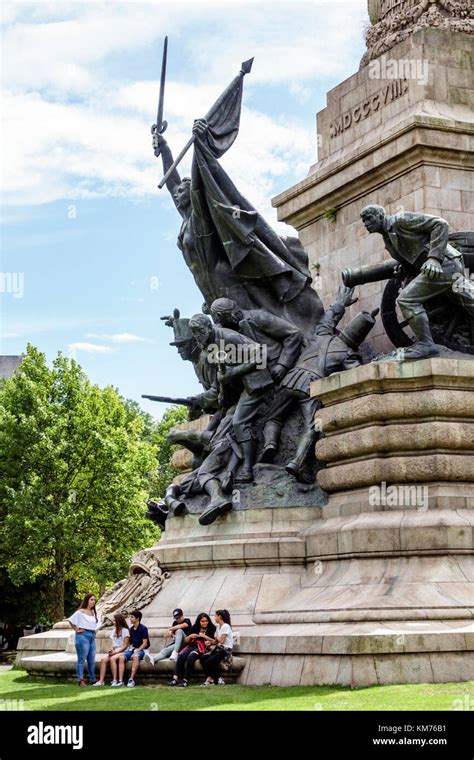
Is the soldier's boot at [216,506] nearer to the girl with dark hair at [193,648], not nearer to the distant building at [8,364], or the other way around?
the girl with dark hair at [193,648]

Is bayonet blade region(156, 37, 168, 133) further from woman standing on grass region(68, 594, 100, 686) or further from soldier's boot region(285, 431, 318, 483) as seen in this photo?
woman standing on grass region(68, 594, 100, 686)

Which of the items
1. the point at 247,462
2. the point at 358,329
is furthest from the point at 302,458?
the point at 358,329

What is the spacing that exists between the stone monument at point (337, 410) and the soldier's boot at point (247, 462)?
0.12 ft

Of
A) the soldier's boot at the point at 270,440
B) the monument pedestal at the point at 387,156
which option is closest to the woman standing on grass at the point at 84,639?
the soldier's boot at the point at 270,440

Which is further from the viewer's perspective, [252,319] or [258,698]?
[252,319]

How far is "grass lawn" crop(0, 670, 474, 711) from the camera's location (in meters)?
11.5

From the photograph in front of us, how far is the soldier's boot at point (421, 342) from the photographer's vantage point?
16.6 meters

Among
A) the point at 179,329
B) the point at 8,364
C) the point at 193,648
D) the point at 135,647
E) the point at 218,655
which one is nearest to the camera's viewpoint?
the point at 218,655

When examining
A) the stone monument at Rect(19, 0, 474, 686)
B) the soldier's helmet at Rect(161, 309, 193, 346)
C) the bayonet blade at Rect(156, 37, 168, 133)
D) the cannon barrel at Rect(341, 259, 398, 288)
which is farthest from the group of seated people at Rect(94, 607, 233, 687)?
the bayonet blade at Rect(156, 37, 168, 133)

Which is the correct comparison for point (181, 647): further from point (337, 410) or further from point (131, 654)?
point (337, 410)

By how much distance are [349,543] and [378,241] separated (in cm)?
570

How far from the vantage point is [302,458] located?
18422mm

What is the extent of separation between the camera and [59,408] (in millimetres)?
42000

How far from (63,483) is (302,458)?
79.1ft
